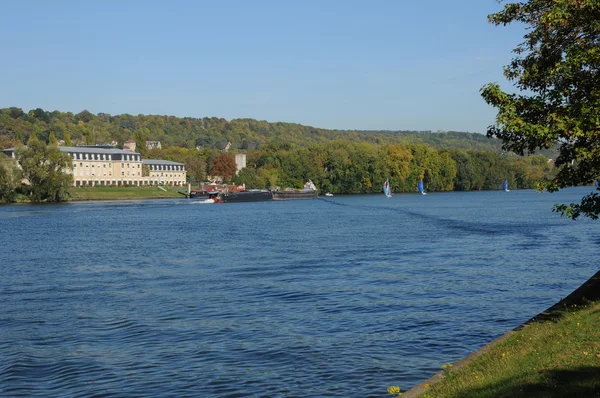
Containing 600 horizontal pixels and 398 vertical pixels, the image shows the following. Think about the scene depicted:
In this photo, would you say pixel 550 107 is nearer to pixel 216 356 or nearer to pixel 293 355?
pixel 293 355

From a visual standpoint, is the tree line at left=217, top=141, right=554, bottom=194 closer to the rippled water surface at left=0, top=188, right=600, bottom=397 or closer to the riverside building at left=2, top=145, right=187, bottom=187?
the riverside building at left=2, top=145, right=187, bottom=187

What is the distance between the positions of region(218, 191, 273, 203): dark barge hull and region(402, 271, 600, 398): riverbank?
419 ft

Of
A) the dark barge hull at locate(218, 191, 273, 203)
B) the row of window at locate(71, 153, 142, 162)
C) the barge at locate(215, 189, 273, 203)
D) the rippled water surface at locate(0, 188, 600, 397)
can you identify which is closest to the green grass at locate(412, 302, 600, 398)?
the rippled water surface at locate(0, 188, 600, 397)

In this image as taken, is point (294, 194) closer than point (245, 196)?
No

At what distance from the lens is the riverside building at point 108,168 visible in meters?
175

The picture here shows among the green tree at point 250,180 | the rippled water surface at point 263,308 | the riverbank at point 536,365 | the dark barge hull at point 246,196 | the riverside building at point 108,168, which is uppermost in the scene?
the riverside building at point 108,168

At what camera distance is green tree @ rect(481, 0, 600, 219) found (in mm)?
16828

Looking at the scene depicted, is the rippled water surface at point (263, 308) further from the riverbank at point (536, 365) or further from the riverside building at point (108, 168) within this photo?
the riverside building at point (108, 168)

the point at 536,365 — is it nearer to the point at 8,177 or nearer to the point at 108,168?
the point at 8,177

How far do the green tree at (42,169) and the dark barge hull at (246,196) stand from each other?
3334 centimetres

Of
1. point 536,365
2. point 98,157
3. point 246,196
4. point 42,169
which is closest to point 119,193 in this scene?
point 98,157

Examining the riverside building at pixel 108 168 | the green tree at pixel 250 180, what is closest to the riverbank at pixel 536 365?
the green tree at pixel 250 180

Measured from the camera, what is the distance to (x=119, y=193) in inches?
6220

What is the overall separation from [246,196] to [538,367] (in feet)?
450
